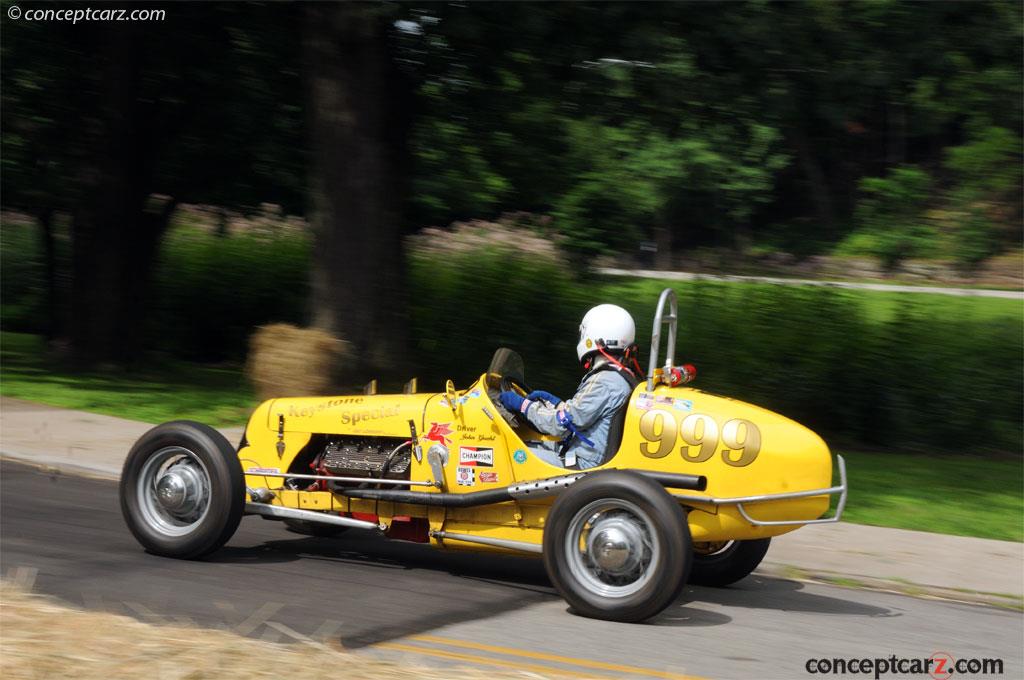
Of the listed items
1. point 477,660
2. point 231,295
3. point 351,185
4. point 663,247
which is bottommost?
point 477,660

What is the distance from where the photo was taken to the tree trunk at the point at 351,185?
41.6ft

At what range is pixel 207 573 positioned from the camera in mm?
7285

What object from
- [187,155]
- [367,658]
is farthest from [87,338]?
[367,658]

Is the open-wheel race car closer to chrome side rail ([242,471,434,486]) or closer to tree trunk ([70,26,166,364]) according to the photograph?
chrome side rail ([242,471,434,486])

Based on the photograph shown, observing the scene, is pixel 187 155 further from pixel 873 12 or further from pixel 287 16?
pixel 873 12

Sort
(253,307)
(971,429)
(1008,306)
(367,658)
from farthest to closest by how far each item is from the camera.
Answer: (253,307) → (1008,306) → (971,429) → (367,658)

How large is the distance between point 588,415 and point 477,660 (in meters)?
1.96

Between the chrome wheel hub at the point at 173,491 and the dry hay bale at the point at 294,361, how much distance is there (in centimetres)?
405

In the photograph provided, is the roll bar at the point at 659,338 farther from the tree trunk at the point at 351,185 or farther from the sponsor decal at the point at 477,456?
the tree trunk at the point at 351,185

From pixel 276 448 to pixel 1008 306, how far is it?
12.9m

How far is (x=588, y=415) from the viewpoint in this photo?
7223 mm

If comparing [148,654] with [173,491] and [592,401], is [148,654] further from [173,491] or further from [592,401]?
[592,401]

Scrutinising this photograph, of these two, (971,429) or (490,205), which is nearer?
(971,429)
